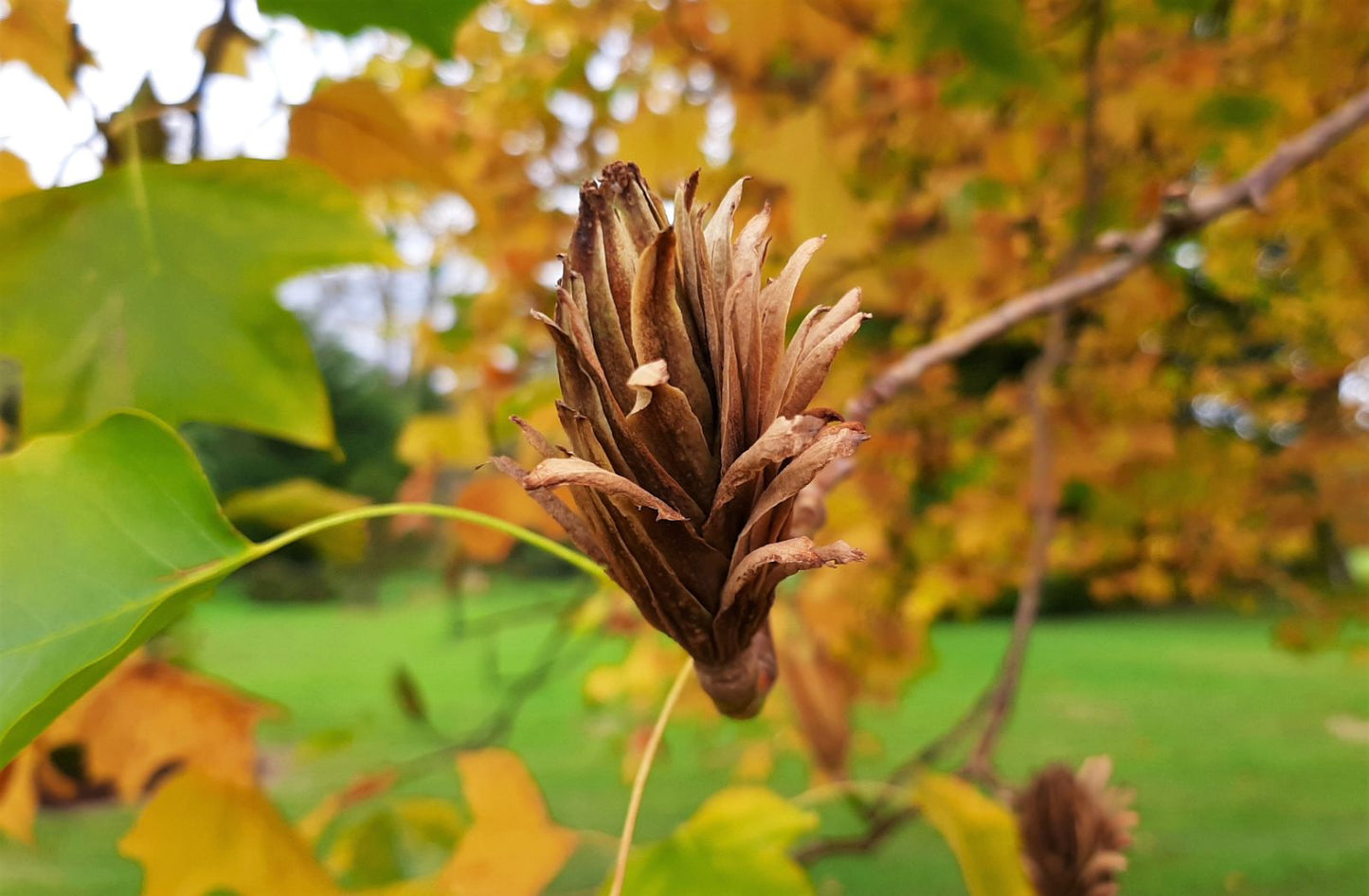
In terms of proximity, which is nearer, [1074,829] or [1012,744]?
[1074,829]

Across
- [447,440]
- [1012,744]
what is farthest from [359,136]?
[1012,744]

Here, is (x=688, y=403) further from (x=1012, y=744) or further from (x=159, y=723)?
(x=1012, y=744)

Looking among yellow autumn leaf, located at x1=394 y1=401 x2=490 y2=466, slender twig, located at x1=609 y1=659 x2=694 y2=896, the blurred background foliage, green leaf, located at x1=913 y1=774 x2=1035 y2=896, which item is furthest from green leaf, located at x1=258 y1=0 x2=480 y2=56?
yellow autumn leaf, located at x1=394 y1=401 x2=490 y2=466

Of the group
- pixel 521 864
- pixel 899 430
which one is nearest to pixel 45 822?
pixel 899 430

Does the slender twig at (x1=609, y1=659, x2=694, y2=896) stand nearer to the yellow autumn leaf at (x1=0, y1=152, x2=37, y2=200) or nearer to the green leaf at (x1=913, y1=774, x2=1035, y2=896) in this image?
the green leaf at (x1=913, y1=774, x2=1035, y2=896)

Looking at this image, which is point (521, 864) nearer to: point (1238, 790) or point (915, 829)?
point (915, 829)
